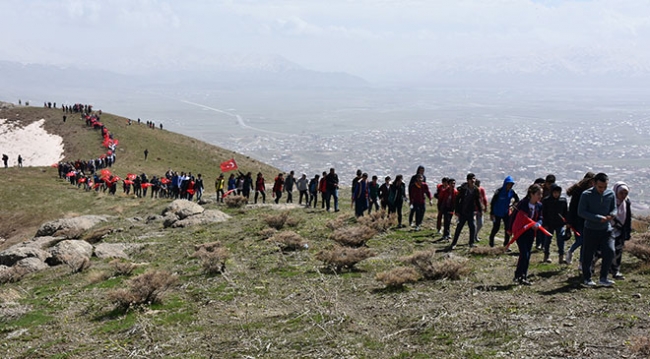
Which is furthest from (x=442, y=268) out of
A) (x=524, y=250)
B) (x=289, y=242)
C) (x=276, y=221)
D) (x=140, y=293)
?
(x=276, y=221)

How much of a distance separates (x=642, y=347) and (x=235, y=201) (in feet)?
70.4

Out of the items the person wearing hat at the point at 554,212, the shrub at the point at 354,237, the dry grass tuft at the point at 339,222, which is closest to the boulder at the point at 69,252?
the shrub at the point at 354,237

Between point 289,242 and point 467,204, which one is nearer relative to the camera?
point 467,204

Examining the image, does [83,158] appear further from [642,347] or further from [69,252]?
[642,347]

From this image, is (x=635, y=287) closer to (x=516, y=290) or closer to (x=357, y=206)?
(x=516, y=290)

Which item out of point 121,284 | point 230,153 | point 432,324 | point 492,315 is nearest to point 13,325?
point 121,284

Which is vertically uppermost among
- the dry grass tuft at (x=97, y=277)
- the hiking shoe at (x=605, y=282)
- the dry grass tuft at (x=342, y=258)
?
the hiking shoe at (x=605, y=282)

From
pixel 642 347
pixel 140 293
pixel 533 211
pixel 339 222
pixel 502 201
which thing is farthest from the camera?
pixel 339 222

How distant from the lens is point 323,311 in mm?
9227

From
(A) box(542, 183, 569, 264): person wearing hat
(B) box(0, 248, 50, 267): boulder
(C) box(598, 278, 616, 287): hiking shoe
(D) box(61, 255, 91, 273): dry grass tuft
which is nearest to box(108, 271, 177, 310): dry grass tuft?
(D) box(61, 255, 91, 273): dry grass tuft

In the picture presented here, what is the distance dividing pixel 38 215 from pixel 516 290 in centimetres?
2950

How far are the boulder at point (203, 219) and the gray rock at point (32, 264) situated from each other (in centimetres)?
605

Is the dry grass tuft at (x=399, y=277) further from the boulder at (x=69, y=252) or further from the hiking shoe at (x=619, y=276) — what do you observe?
the boulder at (x=69, y=252)

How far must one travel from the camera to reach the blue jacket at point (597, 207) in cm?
927
